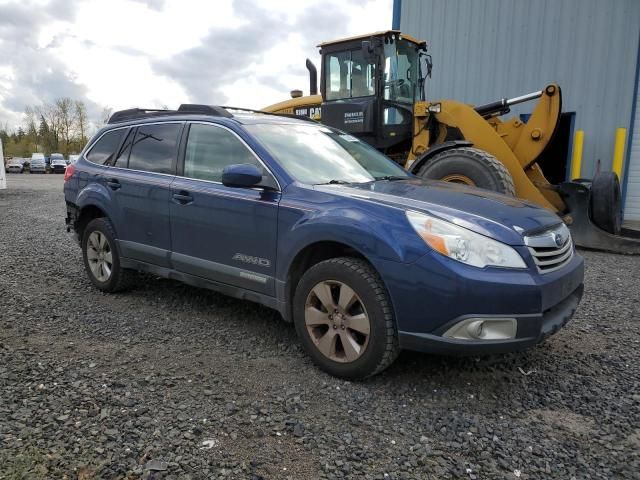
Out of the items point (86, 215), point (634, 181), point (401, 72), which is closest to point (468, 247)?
point (86, 215)

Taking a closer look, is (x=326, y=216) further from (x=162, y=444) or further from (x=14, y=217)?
(x=14, y=217)

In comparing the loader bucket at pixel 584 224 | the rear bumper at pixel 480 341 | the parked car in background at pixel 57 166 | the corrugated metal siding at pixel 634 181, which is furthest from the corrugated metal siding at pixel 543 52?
the parked car in background at pixel 57 166

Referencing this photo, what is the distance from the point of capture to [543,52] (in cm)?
1110

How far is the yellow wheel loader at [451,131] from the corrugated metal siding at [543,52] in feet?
11.5

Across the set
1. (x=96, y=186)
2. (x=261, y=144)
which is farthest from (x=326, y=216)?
(x=96, y=186)

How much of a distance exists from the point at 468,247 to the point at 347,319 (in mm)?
842

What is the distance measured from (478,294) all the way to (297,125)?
2.32 m

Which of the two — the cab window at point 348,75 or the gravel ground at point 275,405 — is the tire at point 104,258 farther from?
the cab window at point 348,75

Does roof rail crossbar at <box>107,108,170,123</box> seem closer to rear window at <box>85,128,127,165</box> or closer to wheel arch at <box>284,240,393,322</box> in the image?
rear window at <box>85,128,127,165</box>

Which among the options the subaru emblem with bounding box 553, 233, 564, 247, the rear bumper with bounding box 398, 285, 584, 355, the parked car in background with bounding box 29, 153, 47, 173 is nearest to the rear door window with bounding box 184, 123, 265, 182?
the rear bumper with bounding box 398, 285, 584, 355

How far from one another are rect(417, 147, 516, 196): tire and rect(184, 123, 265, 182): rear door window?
13.0 feet

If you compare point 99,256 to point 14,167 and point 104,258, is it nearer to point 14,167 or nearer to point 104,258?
point 104,258

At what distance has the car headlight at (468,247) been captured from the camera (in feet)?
8.93

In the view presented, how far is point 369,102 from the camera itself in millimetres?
8234
